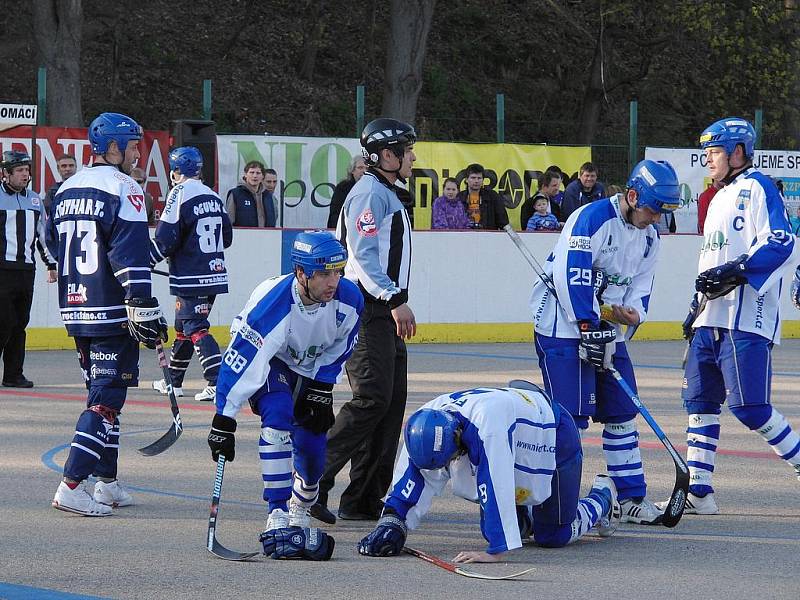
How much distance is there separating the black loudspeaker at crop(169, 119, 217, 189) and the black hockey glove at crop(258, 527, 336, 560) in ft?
31.9

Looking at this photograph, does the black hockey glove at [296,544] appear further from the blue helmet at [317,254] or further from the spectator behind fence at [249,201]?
the spectator behind fence at [249,201]

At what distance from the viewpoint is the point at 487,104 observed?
29953 millimetres

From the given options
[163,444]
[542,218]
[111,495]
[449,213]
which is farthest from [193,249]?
[542,218]

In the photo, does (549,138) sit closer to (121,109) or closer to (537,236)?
(121,109)

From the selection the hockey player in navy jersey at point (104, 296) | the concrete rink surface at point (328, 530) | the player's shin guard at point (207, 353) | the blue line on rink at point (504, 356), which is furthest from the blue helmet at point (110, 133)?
the blue line on rink at point (504, 356)

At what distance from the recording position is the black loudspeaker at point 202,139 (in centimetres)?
1506

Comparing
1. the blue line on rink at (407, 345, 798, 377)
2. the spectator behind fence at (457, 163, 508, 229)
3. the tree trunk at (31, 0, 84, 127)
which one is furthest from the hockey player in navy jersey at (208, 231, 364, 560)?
the tree trunk at (31, 0, 84, 127)

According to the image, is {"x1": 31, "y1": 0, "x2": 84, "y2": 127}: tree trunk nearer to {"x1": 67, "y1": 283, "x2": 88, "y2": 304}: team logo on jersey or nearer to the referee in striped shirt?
the referee in striped shirt

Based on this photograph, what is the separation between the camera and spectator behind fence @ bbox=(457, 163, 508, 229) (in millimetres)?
15875

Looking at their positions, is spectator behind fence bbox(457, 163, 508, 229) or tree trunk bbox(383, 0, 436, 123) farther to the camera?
tree trunk bbox(383, 0, 436, 123)

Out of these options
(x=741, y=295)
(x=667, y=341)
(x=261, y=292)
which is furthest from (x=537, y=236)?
(x=261, y=292)

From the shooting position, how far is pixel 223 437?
18.8ft

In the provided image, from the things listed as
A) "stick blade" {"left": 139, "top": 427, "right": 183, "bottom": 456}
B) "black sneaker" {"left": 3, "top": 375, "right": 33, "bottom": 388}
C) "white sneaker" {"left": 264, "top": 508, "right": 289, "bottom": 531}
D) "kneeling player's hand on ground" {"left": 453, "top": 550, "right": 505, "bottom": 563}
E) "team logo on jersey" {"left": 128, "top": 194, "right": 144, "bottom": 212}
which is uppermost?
"team logo on jersey" {"left": 128, "top": 194, "right": 144, "bottom": 212}

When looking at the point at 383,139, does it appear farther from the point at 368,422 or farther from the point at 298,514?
the point at 298,514
